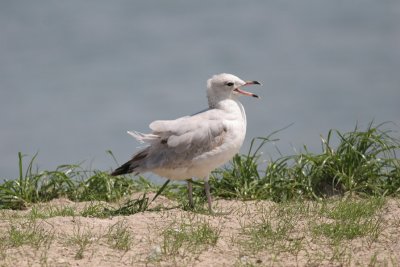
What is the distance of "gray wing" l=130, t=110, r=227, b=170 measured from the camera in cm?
739

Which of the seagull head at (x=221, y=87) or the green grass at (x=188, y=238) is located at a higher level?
the seagull head at (x=221, y=87)

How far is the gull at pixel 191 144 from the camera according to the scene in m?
7.39

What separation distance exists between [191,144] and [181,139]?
0.42 ft

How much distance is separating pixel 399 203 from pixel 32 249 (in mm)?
4636

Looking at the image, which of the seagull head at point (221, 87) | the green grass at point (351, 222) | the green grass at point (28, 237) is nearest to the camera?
the green grass at point (28, 237)

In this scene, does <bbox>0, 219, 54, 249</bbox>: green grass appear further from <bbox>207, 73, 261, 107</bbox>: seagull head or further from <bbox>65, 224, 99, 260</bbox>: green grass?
<bbox>207, 73, 261, 107</bbox>: seagull head

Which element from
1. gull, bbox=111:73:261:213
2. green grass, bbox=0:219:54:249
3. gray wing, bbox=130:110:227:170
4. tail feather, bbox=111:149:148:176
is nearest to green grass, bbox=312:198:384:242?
gull, bbox=111:73:261:213

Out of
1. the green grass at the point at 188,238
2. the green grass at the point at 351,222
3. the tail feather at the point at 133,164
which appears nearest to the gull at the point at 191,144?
the tail feather at the point at 133,164

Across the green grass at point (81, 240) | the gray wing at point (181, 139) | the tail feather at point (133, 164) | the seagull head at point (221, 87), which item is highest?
the seagull head at point (221, 87)

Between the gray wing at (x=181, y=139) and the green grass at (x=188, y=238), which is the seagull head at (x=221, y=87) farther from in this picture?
the green grass at (x=188, y=238)

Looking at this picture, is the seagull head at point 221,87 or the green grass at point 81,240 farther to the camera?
the seagull head at point 221,87

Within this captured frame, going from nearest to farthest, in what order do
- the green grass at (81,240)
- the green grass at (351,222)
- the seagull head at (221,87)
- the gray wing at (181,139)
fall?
the green grass at (81,240), the green grass at (351,222), the gray wing at (181,139), the seagull head at (221,87)

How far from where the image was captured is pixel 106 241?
611cm

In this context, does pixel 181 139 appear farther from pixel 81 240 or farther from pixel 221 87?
pixel 81 240
